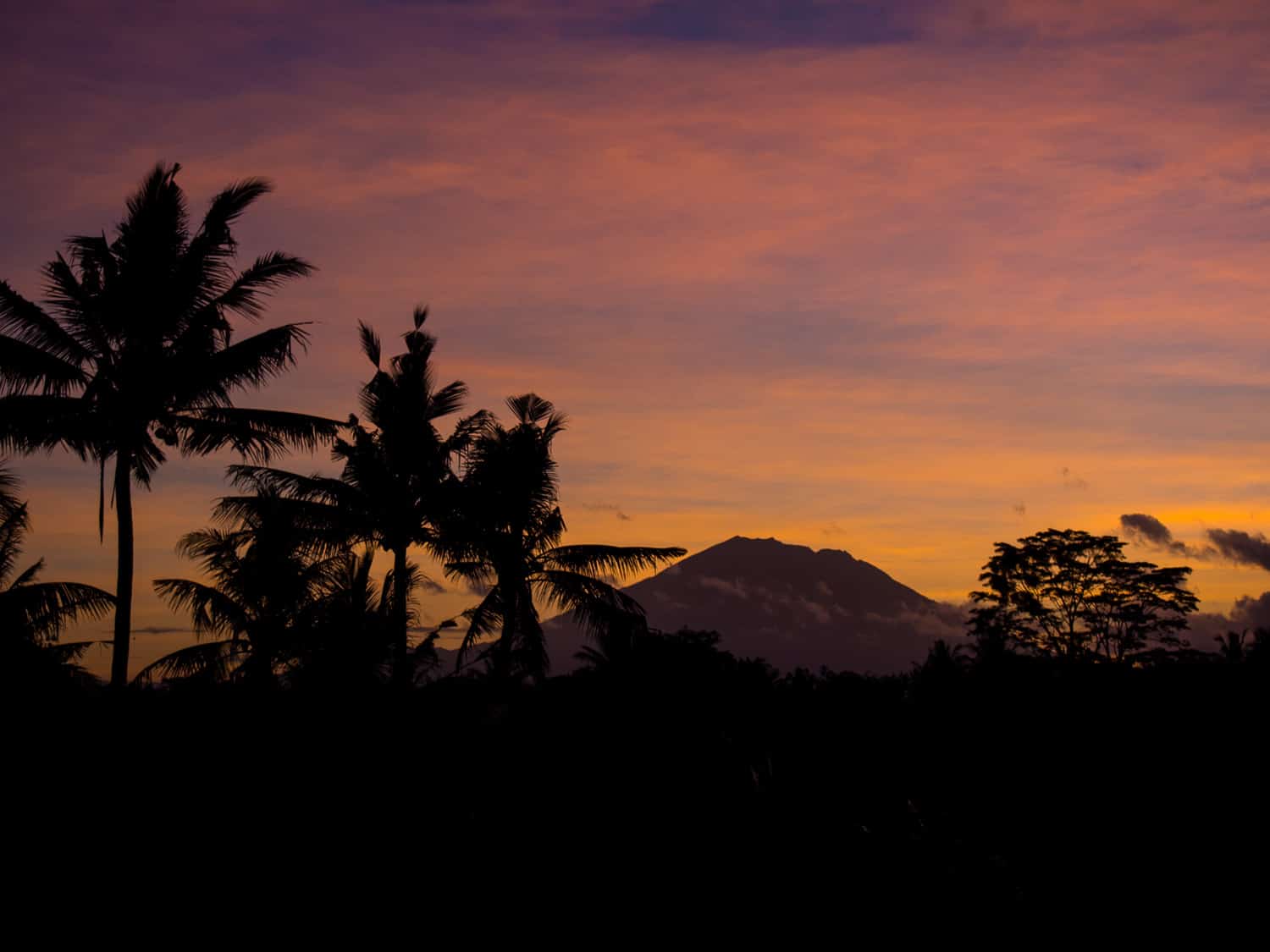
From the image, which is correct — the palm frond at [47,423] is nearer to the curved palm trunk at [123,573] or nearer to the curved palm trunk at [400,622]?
the curved palm trunk at [123,573]

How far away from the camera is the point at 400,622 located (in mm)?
24297

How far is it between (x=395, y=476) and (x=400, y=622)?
3.49 m

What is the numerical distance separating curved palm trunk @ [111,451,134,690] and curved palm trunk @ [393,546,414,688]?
635cm

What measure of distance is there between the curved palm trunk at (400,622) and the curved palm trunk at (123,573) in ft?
20.8

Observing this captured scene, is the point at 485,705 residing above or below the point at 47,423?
below

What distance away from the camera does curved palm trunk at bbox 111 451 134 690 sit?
17109 millimetres

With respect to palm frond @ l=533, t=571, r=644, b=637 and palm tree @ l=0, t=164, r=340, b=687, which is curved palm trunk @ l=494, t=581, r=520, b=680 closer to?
palm frond @ l=533, t=571, r=644, b=637

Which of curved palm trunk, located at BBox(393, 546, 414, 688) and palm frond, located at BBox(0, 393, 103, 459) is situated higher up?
palm frond, located at BBox(0, 393, 103, 459)

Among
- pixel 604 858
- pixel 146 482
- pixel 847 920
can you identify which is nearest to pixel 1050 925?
pixel 847 920

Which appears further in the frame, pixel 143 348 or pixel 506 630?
pixel 506 630

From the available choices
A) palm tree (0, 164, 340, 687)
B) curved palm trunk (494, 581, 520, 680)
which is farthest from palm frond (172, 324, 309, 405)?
curved palm trunk (494, 581, 520, 680)

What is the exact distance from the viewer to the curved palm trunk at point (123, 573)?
17109mm

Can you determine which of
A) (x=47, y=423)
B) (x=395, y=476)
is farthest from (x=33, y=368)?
(x=395, y=476)

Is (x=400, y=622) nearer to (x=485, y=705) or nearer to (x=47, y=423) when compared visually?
(x=485, y=705)
